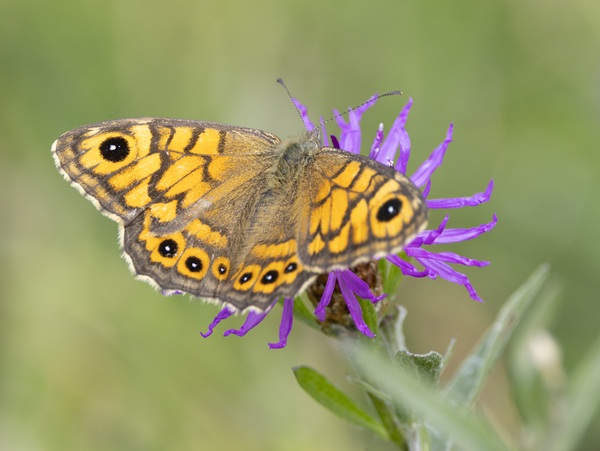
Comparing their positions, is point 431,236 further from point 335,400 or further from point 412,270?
point 335,400

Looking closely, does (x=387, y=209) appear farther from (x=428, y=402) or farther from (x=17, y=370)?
(x=17, y=370)

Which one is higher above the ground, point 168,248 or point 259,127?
point 259,127

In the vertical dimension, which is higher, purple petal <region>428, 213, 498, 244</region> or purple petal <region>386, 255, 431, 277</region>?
purple petal <region>428, 213, 498, 244</region>

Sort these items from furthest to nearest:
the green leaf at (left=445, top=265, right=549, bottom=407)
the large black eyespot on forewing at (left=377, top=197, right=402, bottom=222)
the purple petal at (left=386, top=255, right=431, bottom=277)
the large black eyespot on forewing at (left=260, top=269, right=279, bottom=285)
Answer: the green leaf at (left=445, top=265, right=549, bottom=407) → the purple petal at (left=386, top=255, right=431, bottom=277) → the large black eyespot on forewing at (left=260, top=269, right=279, bottom=285) → the large black eyespot on forewing at (left=377, top=197, right=402, bottom=222)

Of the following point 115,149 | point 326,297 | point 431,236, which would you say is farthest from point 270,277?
point 115,149

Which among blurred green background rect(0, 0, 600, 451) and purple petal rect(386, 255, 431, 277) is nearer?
purple petal rect(386, 255, 431, 277)

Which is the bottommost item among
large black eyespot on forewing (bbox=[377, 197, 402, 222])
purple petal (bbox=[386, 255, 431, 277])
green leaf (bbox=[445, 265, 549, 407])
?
green leaf (bbox=[445, 265, 549, 407])

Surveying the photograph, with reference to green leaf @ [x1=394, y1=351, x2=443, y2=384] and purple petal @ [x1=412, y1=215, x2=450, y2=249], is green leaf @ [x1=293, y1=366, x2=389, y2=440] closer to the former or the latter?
green leaf @ [x1=394, y1=351, x2=443, y2=384]

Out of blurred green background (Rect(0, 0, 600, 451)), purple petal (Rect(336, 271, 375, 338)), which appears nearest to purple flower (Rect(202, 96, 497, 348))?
purple petal (Rect(336, 271, 375, 338))
